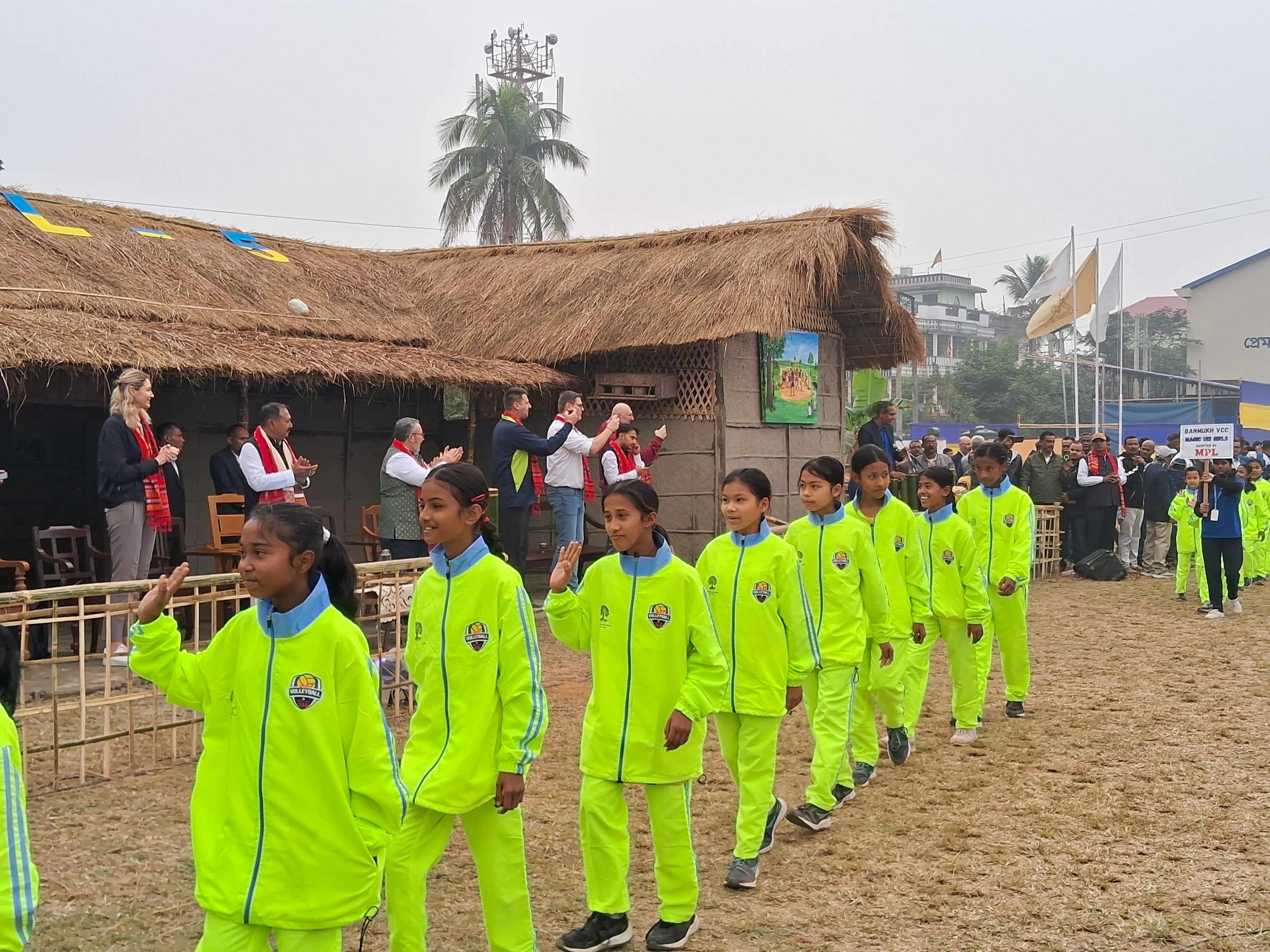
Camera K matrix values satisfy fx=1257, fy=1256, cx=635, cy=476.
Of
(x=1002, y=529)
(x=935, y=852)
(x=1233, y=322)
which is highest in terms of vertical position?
(x=1233, y=322)

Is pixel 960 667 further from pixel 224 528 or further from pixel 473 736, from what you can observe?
pixel 224 528

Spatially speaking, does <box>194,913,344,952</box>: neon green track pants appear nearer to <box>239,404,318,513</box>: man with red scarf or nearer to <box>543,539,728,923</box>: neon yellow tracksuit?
<box>543,539,728,923</box>: neon yellow tracksuit

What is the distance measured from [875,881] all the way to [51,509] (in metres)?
9.90

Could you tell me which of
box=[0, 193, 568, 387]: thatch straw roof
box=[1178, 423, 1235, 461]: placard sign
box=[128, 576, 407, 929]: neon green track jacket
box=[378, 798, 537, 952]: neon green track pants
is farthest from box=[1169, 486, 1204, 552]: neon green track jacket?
box=[128, 576, 407, 929]: neon green track jacket

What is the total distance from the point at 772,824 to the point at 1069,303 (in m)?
23.3

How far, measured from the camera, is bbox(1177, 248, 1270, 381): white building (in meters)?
47.0

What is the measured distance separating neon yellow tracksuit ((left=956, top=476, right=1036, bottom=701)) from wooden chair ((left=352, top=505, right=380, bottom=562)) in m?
6.24

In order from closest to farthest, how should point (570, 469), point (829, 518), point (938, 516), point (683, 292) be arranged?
point (829, 518) < point (938, 516) < point (570, 469) < point (683, 292)

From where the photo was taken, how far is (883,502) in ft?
22.3

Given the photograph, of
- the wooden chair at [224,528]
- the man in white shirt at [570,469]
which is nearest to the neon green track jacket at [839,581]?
the man in white shirt at [570,469]

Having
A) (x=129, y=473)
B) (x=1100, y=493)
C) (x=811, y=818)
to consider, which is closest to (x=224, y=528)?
(x=129, y=473)

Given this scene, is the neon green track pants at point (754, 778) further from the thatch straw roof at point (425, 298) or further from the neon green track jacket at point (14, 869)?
the thatch straw roof at point (425, 298)

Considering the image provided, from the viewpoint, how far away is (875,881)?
4.94 meters

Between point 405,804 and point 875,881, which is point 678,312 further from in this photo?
point 405,804
